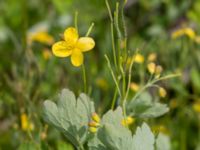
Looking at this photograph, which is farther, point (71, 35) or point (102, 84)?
point (102, 84)

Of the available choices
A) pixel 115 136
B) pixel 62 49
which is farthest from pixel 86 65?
pixel 115 136

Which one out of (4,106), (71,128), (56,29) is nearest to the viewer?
(71,128)

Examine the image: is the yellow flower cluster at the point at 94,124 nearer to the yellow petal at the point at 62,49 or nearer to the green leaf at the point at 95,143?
the green leaf at the point at 95,143

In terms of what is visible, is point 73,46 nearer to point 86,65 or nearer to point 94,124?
point 94,124

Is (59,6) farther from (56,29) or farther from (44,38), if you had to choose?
(56,29)

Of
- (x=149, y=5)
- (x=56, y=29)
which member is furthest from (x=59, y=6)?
(x=149, y=5)

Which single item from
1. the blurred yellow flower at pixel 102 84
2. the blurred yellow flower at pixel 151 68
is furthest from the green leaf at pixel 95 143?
the blurred yellow flower at pixel 102 84
